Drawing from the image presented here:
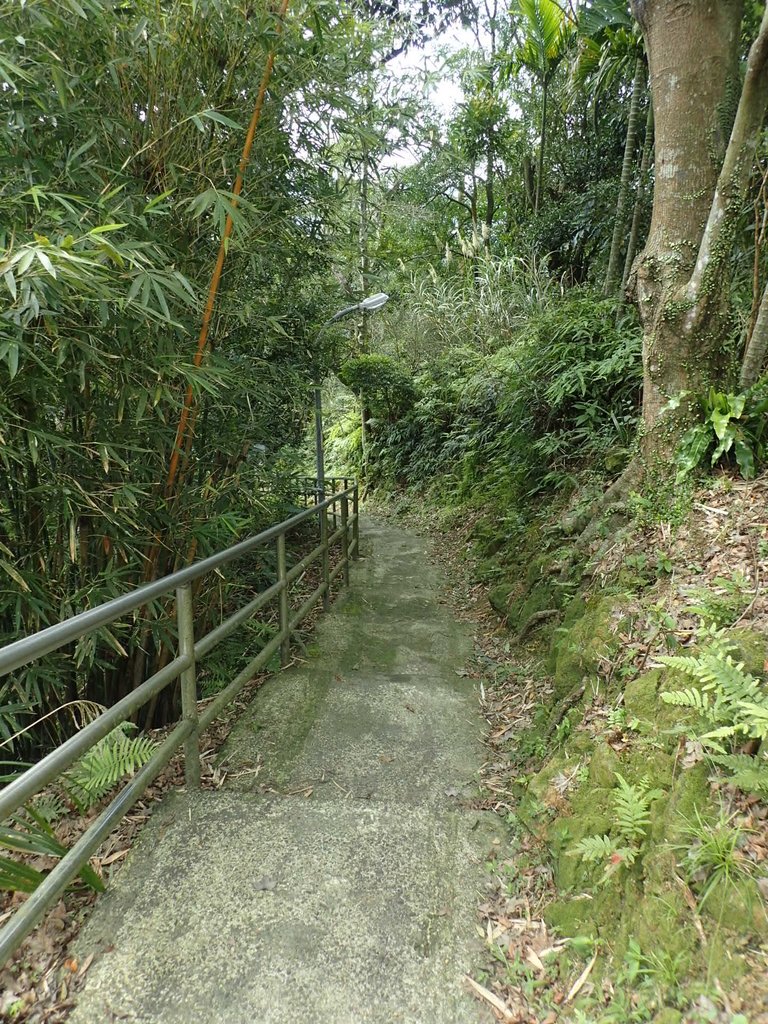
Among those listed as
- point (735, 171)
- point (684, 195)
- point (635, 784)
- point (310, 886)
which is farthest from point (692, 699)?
point (684, 195)

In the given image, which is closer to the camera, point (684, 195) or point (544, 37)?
point (684, 195)

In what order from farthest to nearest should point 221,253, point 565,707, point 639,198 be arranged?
point 639,198 → point 565,707 → point 221,253

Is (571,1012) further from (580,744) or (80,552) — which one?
(80,552)

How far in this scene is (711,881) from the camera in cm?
114

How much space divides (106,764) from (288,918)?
2.32 feet

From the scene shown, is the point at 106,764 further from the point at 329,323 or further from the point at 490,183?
the point at 490,183

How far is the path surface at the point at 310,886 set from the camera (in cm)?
126

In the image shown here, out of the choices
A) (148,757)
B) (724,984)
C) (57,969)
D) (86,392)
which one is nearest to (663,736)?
(724,984)

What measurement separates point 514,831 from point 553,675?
1.01m

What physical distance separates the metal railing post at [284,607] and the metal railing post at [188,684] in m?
0.86

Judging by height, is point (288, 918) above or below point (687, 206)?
below

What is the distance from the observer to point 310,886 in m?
1.54

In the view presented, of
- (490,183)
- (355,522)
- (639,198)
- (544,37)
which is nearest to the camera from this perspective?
(639,198)

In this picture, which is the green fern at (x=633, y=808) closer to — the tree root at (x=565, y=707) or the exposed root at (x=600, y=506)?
the tree root at (x=565, y=707)
